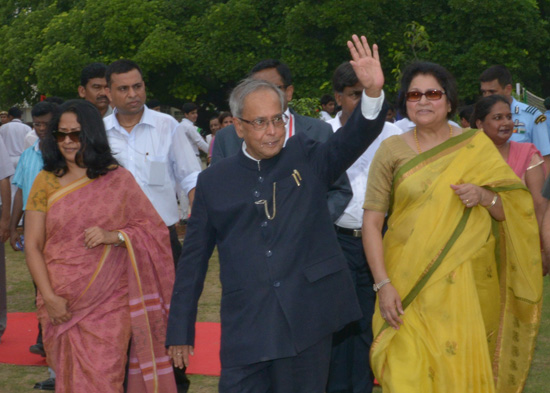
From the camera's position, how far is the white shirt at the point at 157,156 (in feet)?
20.7

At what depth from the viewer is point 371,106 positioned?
12.8ft

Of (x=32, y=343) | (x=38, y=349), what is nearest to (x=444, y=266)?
(x=38, y=349)

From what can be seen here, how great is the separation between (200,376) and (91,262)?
6.86 ft

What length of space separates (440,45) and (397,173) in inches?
917

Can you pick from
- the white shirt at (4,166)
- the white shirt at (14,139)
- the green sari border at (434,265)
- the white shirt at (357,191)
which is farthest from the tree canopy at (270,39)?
the green sari border at (434,265)

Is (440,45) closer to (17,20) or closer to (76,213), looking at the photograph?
(17,20)

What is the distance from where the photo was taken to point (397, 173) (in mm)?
5023

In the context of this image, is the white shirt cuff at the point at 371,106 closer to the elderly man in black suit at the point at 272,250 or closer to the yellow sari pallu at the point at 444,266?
the elderly man in black suit at the point at 272,250

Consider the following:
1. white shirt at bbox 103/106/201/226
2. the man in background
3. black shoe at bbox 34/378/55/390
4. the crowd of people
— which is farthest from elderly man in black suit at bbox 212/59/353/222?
black shoe at bbox 34/378/55/390

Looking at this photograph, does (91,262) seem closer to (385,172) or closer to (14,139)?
(385,172)

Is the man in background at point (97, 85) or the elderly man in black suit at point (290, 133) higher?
the man in background at point (97, 85)

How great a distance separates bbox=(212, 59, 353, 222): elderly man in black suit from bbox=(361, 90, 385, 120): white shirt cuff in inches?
41.0

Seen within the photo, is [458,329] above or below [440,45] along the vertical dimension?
below

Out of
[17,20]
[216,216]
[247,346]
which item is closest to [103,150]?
[216,216]
